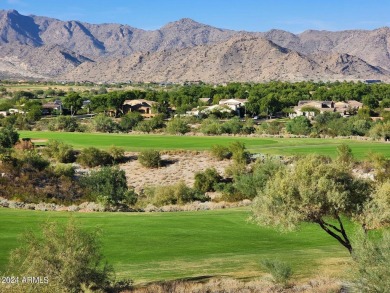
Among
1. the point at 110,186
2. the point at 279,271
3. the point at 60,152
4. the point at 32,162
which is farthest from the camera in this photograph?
the point at 60,152

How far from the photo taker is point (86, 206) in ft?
108

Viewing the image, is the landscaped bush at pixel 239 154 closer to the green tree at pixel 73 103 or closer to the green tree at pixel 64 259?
the green tree at pixel 64 259

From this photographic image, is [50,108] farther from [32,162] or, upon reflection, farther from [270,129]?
[32,162]

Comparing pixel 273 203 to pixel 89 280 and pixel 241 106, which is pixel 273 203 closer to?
pixel 89 280

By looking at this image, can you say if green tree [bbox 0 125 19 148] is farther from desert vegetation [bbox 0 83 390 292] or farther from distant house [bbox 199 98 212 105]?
distant house [bbox 199 98 212 105]

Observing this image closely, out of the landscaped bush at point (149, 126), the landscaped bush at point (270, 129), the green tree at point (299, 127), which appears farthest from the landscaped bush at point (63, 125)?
the green tree at point (299, 127)

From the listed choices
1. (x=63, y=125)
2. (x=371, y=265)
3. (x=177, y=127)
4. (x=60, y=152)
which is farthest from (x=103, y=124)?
(x=371, y=265)

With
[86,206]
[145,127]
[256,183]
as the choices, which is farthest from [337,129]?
[86,206]

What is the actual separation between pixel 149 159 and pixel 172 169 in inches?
96.3

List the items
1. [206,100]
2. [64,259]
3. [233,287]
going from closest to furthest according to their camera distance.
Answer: [64,259] < [233,287] < [206,100]

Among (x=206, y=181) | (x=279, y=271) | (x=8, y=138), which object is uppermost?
(x=279, y=271)

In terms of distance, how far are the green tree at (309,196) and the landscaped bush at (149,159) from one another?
1511 inches

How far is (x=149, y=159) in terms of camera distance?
183ft

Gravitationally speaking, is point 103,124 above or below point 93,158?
above
